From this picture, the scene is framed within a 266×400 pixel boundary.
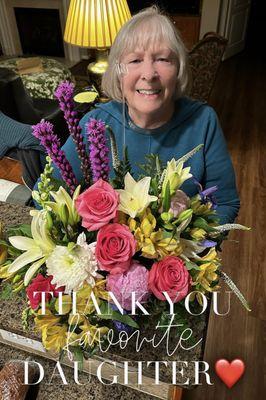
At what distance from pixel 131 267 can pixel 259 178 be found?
248cm

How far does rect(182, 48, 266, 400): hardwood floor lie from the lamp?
129 cm

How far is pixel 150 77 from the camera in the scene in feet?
3.28

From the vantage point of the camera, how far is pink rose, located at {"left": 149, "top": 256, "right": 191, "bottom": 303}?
0.52 m

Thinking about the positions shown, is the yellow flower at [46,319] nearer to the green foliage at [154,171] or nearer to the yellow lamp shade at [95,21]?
the green foliage at [154,171]

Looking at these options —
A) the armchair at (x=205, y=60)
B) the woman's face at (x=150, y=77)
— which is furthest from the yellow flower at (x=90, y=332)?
the armchair at (x=205, y=60)

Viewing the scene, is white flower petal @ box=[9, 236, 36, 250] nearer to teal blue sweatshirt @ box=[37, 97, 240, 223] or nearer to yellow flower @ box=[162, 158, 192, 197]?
yellow flower @ box=[162, 158, 192, 197]

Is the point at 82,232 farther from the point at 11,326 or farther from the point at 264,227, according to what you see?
the point at 264,227

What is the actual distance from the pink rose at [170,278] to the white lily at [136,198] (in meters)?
0.09

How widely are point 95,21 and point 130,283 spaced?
1709 mm

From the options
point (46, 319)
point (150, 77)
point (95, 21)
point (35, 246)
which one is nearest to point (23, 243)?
point (35, 246)

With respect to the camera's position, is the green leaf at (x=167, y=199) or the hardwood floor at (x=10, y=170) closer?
the green leaf at (x=167, y=199)

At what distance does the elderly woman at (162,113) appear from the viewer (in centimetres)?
102

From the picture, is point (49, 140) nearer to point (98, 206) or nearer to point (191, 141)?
point (98, 206)

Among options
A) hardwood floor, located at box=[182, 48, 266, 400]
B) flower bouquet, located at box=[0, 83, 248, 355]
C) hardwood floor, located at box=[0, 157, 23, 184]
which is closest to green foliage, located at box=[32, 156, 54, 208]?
flower bouquet, located at box=[0, 83, 248, 355]
